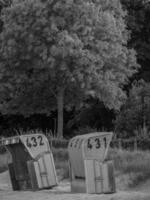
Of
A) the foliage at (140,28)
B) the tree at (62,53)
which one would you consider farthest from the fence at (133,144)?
the foliage at (140,28)

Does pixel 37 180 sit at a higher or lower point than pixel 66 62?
lower

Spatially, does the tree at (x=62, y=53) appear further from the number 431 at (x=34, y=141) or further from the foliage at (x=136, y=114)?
the number 431 at (x=34, y=141)

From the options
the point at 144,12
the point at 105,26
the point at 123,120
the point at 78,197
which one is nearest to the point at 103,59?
the point at 105,26

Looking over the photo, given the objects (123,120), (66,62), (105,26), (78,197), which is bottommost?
(78,197)

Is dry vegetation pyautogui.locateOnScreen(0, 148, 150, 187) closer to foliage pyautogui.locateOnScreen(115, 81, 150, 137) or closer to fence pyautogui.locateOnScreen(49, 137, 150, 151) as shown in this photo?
fence pyautogui.locateOnScreen(49, 137, 150, 151)

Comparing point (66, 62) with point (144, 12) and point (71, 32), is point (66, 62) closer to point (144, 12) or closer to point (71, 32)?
point (71, 32)

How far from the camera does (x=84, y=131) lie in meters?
31.1

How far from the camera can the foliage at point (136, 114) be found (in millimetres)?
26781

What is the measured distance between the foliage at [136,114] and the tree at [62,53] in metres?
1.98

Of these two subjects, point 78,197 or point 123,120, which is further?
point 123,120

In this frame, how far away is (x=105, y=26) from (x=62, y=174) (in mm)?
13995

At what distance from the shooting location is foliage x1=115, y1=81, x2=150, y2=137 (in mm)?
26781

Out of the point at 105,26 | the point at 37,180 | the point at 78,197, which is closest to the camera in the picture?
the point at 78,197

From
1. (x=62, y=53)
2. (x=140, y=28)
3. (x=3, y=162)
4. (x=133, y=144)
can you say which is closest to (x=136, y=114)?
(x=62, y=53)
